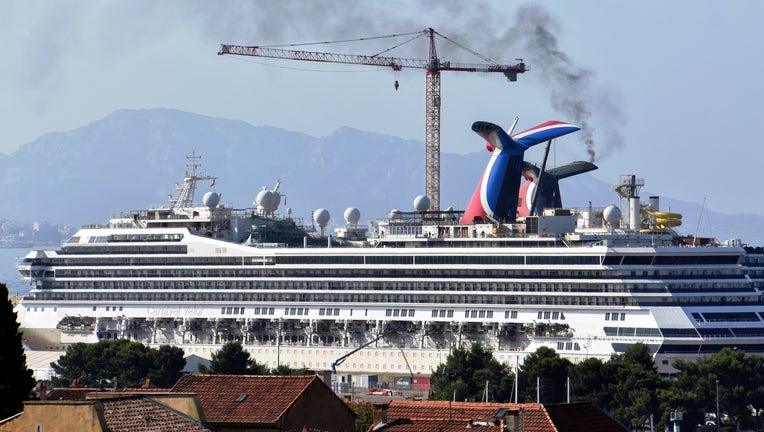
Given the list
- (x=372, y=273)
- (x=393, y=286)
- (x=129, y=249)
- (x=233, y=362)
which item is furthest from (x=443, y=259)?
(x=129, y=249)

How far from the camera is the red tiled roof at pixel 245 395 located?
178ft

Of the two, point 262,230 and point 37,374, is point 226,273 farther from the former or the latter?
point 37,374

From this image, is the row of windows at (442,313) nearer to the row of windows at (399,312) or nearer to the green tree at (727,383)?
the row of windows at (399,312)

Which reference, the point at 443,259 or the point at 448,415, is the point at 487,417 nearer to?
the point at 448,415

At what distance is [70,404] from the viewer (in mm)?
42156

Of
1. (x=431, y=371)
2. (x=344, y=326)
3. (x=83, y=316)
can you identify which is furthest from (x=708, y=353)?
(x=83, y=316)

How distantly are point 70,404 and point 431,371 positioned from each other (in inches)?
3266

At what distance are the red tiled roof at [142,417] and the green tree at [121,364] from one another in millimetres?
74638

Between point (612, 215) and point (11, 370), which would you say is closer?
point (11, 370)

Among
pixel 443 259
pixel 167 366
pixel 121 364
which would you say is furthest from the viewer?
pixel 443 259

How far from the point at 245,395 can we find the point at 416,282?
74.9 meters

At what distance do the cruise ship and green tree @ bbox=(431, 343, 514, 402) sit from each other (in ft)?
24.6

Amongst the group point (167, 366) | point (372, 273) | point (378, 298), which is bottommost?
point (167, 366)

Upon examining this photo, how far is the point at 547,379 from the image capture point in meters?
106
